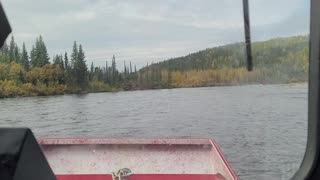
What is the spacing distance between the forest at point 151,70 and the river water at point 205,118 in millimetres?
42

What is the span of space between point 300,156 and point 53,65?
3.71ft

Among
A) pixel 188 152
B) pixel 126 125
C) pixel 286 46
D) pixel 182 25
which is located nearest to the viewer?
pixel 182 25

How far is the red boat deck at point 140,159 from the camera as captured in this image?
260 cm

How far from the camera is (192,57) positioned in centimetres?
184

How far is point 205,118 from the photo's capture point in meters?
2.16

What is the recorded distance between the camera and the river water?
1.82 metres

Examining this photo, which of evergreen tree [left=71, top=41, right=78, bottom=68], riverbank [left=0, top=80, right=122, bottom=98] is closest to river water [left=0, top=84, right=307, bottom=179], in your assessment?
riverbank [left=0, top=80, right=122, bottom=98]

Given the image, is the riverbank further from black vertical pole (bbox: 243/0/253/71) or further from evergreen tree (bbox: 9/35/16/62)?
black vertical pole (bbox: 243/0/253/71)

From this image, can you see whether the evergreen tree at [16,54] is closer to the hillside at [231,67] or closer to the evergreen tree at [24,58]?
the evergreen tree at [24,58]

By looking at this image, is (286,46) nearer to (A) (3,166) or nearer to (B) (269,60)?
(B) (269,60)

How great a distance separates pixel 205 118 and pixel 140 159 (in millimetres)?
872

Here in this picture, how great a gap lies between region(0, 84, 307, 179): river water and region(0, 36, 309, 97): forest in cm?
4

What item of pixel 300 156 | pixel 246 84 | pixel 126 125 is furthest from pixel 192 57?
pixel 300 156

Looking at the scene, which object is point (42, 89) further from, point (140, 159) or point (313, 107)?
point (140, 159)
